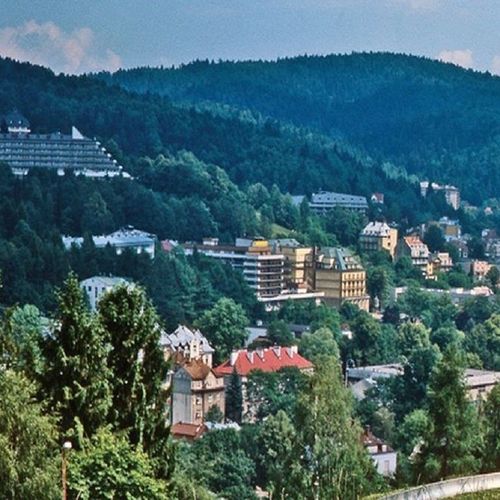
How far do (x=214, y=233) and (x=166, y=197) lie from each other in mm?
3011

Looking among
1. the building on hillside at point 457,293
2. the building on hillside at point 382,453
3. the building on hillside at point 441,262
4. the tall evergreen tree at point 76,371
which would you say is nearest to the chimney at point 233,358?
the building on hillside at point 382,453

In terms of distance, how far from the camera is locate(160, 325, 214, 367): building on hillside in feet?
144

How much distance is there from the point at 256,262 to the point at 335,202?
23.1m

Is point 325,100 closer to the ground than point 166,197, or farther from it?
farther from it

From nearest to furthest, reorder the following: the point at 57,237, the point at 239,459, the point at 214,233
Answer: the point at 239,459 < the point at 57,237 < the point at 214,233

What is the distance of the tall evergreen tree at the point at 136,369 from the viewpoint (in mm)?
12648

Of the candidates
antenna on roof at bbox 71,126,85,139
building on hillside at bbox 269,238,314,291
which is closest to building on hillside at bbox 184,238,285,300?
building on hillside at bbox 269,238,314,291

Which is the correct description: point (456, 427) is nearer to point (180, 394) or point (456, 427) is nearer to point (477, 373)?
point (180, 394)

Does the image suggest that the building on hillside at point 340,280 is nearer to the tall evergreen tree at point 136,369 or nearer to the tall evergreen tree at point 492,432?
the tall evergreen tree at point 492,432

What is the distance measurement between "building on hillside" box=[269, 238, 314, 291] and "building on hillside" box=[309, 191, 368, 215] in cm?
1728

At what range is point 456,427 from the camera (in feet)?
58.7

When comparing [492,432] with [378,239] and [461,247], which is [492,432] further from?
[461,247]

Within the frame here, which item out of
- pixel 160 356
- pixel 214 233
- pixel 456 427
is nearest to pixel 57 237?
pixel 214 233

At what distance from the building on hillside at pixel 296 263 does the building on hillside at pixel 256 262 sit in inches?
17.0
